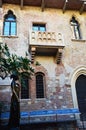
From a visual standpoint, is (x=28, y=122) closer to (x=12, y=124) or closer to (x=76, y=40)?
(x=12, y=124)

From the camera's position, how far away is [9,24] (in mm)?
13031

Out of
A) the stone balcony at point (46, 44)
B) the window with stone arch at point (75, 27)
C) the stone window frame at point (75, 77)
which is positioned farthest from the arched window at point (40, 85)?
the window with stone arch at point (75, 27)

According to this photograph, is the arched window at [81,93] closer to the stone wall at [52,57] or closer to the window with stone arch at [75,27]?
the stone wall at [52,57]

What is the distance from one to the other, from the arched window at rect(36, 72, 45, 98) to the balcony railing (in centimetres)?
187

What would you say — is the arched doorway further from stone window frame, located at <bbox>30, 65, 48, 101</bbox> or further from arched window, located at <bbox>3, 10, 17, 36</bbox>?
arched window, located at <bbox>3, 10, 17, 36</bbox>

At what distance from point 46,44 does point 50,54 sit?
87 centimetres

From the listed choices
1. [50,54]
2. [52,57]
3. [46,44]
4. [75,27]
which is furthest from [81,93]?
[75,27]

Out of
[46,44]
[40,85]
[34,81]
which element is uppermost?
[46,44]

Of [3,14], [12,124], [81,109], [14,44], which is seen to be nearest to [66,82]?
[81,109]

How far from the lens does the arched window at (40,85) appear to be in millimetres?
11199

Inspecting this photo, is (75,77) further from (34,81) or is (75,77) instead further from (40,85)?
(34,81)

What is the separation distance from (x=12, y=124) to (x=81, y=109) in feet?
16.6

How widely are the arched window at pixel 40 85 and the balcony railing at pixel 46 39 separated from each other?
6.14 ft

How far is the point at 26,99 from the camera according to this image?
10789 mm
